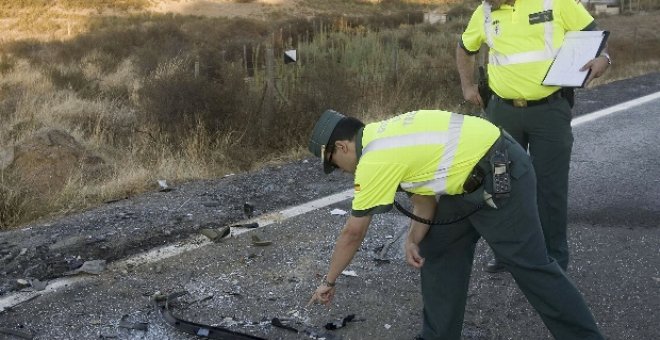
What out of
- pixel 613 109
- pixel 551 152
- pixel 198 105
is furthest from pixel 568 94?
pixel 613 109

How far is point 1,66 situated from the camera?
18047 millimetres

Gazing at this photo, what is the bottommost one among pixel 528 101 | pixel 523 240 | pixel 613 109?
pixel 613 109

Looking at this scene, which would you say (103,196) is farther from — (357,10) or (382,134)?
(357,10)

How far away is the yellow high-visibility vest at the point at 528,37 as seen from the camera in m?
4.16

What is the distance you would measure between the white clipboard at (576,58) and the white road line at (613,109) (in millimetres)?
5082

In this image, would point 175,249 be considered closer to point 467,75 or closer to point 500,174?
point 467,75

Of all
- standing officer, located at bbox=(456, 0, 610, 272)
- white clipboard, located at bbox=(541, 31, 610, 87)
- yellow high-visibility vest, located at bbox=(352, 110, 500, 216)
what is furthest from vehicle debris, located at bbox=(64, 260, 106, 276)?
white clipboard, located at bbox=(541, 31, 610, 87)

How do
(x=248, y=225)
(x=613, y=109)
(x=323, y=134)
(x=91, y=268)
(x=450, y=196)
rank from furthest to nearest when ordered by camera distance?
1. (x=613, y=109)
2. (x=248, y=225)
3. (x=91, y=268)
4. (x=450, y=196)
5. (x=323, y=134)

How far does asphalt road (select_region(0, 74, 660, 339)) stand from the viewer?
389 cm

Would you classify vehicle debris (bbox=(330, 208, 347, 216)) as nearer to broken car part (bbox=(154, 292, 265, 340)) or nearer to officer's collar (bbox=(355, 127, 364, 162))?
broken car part (bbox=(154, 292, 265, 340))

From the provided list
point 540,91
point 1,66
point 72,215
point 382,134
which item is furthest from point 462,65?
point 1,66

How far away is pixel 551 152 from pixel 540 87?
14.9 inches

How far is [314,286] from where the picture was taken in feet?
14.5

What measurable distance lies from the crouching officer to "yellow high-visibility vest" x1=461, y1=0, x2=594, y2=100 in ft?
3.78
